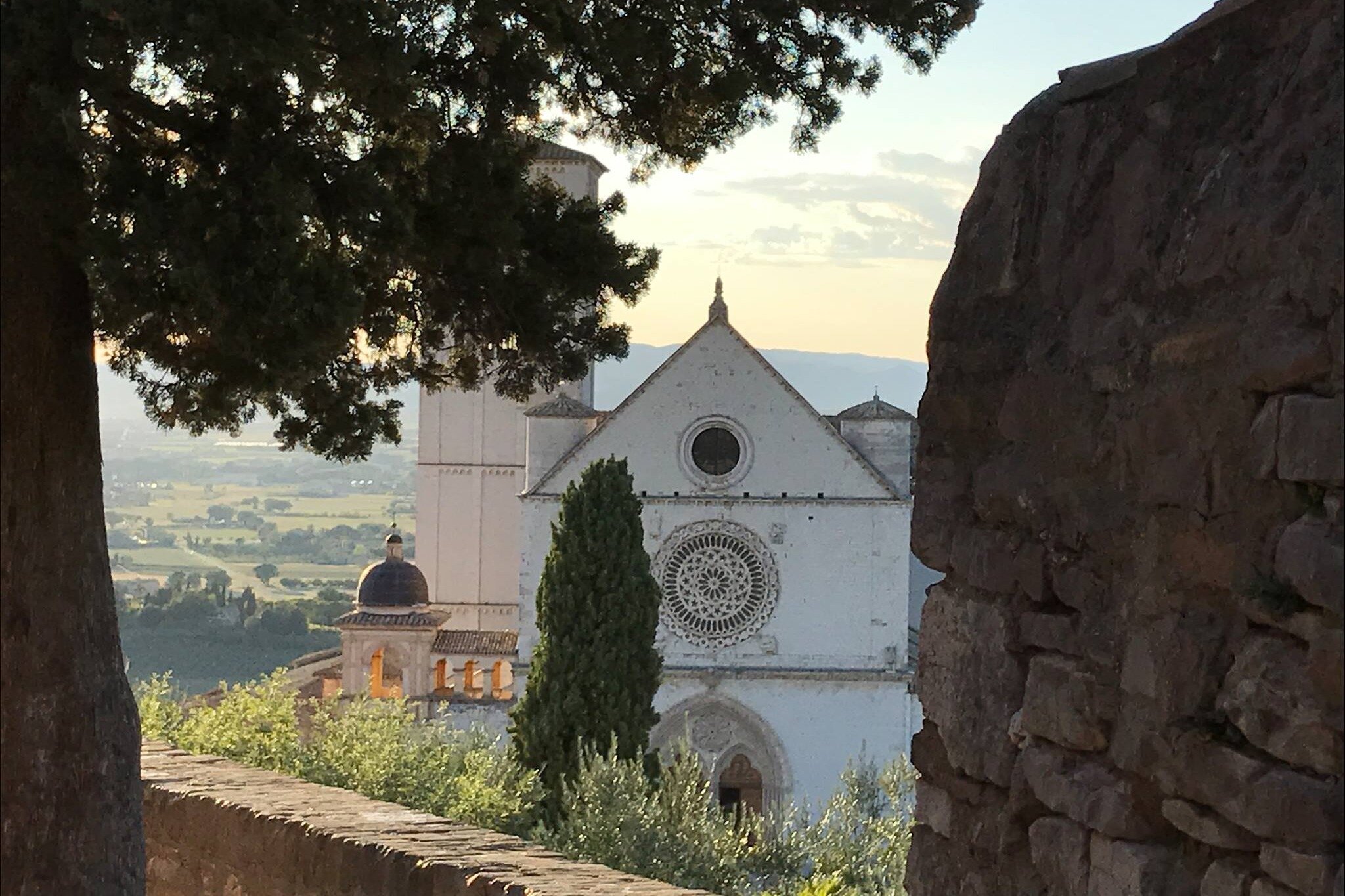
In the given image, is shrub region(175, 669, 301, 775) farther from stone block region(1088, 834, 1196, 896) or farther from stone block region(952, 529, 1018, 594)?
stone block region(1088, 834, 1196, 896)

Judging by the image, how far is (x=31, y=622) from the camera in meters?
4.92

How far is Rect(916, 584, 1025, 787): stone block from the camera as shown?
3.08m

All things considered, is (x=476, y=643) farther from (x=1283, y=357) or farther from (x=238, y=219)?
(x=1283, y=357)

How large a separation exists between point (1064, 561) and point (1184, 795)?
497mm

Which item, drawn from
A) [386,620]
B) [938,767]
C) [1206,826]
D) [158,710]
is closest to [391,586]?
[386,620]

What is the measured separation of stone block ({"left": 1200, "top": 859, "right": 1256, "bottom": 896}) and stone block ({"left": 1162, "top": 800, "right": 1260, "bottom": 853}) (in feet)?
0.08

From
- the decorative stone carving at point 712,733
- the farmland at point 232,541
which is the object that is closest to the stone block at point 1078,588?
the decorative stone carving at point 712,733

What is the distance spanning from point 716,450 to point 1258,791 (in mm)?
26913

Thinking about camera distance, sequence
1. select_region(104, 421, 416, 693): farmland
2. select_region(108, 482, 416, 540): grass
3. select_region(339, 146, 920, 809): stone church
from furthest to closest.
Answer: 1. select_region(108, 482, 416, 540): grass
2. select_region(104, 421, 416, 693): farmland
3. select_region(339, 146, 920, 809): stone church

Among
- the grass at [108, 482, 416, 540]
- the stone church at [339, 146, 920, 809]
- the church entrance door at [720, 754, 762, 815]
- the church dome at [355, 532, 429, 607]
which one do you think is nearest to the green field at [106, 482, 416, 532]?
the grass at [108, 482, 416, 540]

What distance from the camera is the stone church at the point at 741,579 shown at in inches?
1123

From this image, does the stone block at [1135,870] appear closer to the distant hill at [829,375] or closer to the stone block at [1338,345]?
the stone block at [1338,345]

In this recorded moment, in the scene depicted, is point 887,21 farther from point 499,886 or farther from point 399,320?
point 499,886

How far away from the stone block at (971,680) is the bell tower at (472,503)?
116 ft
